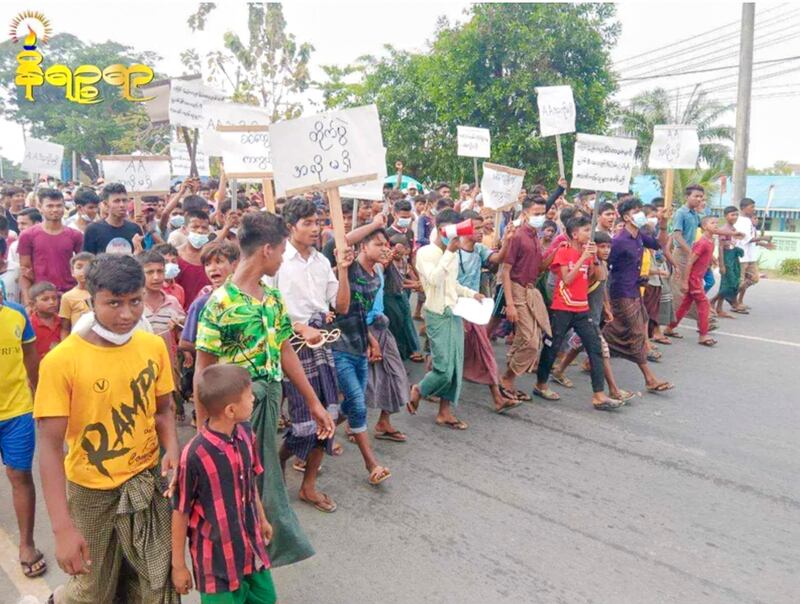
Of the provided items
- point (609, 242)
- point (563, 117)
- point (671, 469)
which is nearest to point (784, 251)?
point (563, 117)

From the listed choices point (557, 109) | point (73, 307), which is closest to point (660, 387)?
point (557, 109)

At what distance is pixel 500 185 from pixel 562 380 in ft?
7.04

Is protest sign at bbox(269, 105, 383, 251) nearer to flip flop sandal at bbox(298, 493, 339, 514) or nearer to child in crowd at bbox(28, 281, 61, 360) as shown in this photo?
child in crowd at bbox(28, 281, 61, 360)

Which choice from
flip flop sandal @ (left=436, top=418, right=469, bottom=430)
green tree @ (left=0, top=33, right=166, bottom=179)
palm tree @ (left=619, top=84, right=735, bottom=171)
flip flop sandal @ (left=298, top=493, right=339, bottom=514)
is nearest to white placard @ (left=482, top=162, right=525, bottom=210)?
flip flop sandal @ (left=436, top=418, right=469, bottom=430)

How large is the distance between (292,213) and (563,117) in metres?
6.17

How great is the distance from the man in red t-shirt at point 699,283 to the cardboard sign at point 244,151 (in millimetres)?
5176

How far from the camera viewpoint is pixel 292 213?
4.09 meters

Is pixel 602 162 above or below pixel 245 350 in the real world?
above

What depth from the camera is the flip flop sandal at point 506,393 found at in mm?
6084

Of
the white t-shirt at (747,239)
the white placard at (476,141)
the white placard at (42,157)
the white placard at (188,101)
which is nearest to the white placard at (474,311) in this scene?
the white placard at (188,101)

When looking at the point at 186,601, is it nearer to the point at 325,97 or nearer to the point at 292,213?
the point at 292,213

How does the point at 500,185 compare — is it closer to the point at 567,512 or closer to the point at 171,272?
the point at 171,272

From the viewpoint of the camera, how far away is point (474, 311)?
533cm

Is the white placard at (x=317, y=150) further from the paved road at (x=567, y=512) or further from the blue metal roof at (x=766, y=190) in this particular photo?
the blue metal roof at (x=766, y=190)
